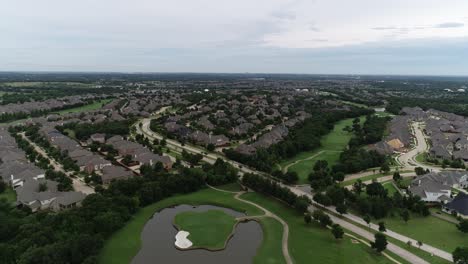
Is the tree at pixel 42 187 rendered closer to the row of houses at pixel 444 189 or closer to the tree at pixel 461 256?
the tree at pixel 461 256

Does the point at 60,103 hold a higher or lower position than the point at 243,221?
higher

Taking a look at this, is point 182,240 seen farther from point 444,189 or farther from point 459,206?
point 444,189

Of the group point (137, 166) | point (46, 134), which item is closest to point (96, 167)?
point (137, 166)

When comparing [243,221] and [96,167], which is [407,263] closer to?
[243,221]

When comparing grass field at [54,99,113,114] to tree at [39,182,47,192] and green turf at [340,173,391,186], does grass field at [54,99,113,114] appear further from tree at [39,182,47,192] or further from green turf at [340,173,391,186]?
green turf at [340,173,391,186]

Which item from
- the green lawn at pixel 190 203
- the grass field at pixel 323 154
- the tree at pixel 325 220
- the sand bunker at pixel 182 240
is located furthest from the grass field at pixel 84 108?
the tree at pixel 325 220

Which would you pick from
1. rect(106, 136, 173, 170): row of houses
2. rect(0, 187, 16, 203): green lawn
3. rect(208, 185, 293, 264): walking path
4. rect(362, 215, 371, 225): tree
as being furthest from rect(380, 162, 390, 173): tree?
rect(0, 187, 16, 203): green lawn
